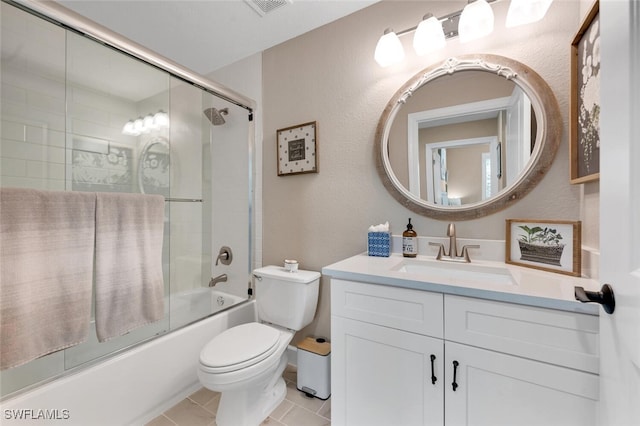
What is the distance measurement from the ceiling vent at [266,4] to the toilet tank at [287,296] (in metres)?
1.65

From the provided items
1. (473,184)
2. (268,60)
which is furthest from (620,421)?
(268,60)

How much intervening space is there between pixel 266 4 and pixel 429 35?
3.23ft

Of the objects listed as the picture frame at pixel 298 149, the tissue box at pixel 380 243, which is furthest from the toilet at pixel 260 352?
the picture frame at pixel 298 149

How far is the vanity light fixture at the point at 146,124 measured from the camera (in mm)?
1848

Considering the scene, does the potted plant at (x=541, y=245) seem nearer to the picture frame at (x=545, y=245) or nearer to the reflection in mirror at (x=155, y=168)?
the picture frame at (x=545, y=245)

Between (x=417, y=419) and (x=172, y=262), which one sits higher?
(x=172, y=262)

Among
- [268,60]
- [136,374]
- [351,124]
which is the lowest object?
[136,374]

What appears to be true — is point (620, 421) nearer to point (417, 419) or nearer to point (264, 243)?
point (417, 419)

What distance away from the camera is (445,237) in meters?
1.33

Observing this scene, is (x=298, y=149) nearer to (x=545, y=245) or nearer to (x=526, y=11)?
(x=526, y=11)

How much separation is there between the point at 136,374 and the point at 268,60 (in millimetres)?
2170

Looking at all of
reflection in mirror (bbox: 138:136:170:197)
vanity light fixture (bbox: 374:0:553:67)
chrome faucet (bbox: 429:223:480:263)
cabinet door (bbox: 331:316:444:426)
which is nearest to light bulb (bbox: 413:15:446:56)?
vanity light fixture (bbox: 374:0:553:67)

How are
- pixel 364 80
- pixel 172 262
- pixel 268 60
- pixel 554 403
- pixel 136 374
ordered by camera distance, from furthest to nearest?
1. pixel 268 60
2. pixel 172 262
3. pixel 364 80
4. pixel 136 374
5. pixel 554 403

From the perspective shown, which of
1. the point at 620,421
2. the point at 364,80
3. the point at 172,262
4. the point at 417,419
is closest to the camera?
the point at 620,421
